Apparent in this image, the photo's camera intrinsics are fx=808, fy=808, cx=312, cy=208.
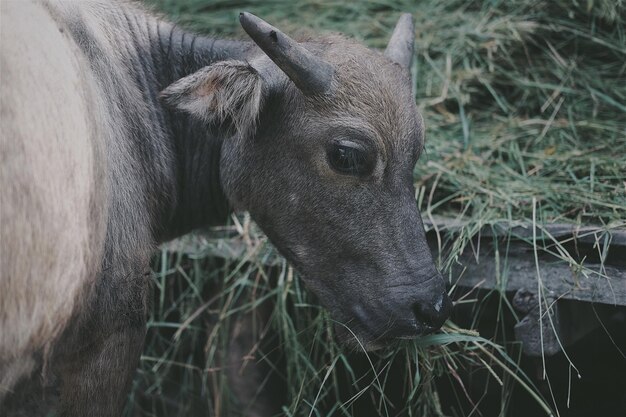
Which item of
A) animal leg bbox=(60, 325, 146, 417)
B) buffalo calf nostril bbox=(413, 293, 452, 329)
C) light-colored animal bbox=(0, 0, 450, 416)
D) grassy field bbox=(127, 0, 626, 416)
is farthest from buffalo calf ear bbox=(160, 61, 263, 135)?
buffalo calf nostril bbox=(413, 293, 452, 329)

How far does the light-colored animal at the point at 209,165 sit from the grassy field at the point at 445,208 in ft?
1.20

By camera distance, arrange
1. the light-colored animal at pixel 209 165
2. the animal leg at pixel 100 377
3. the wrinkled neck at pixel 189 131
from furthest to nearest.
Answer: the wrinkled neck at pixel 189 131 < the animal leg at pixel 100 377 < the light-colored animal at pixel 209 165

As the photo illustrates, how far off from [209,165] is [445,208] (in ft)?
4.19

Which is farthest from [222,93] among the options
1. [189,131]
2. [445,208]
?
[445,208]

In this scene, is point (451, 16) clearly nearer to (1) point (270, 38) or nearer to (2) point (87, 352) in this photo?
(1) point (270, 38)

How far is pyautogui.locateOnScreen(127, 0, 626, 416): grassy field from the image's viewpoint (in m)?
3.79

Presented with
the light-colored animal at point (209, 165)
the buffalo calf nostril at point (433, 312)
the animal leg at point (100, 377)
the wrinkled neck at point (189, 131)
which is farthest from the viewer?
the wrinkled neck at point (189, 131)

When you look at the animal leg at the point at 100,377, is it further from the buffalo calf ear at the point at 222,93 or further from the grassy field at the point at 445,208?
the buffalo calf ear at the point at 222,93

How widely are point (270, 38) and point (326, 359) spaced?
1651 millimetres

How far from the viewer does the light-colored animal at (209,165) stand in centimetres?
275

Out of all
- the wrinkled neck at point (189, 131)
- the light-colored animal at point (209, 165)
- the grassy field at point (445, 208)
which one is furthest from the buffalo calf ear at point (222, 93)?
the grassy field at point (445, 208)

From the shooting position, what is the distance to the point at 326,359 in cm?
402

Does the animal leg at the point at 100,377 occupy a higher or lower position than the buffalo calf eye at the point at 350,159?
lower

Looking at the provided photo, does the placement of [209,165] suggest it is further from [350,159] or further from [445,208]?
[445,208]
